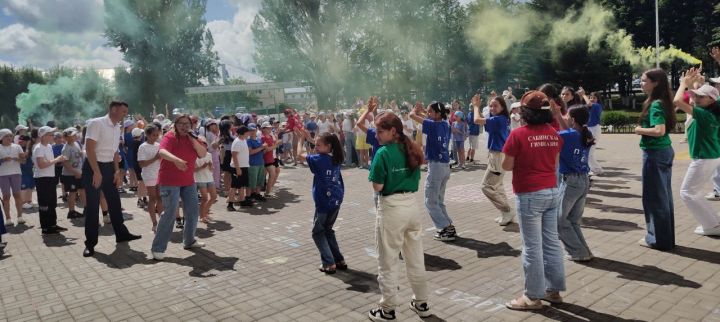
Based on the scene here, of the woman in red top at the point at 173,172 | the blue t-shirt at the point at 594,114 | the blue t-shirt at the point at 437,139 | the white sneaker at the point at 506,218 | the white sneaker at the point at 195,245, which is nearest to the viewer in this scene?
the woman in red top at the point at 173,172

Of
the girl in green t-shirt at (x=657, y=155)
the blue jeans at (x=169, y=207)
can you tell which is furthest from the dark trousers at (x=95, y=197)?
the girl in green t-shirt at (x=657, y=155)

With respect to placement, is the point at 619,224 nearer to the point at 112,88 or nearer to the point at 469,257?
the point at 469,257

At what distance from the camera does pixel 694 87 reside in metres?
6.29

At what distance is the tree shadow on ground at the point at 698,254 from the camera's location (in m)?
5.44

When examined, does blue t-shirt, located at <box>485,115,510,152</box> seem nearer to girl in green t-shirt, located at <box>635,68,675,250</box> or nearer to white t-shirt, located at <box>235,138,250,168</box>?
girl in green t-shirt, located at <box>635,68,675,250</box>

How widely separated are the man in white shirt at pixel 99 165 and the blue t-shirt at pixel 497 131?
18.2 ft

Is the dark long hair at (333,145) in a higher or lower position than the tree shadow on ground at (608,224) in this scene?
higher

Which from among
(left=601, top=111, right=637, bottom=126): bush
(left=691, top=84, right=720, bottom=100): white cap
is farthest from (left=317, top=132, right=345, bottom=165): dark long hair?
(left=601, top=111, right=637, bottom=126): bush

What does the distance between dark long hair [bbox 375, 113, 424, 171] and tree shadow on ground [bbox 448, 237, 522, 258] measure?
235cm

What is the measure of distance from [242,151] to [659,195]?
7488 millimetres

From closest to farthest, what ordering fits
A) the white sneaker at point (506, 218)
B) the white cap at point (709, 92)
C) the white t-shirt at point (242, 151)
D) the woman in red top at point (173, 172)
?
the white cap at point (709, 92) < the woman in red top at point (173, 172) < the white sneaker at point (506, 218) < the white t-shirt at point (242, 151)

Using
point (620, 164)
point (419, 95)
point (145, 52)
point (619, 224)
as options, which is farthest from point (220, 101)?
point (619, 224)

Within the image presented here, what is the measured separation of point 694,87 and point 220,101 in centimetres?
4516

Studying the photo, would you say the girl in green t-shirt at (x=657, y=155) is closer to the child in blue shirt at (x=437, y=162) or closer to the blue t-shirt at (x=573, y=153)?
the blue t-shirt at (x=573, y=153)
